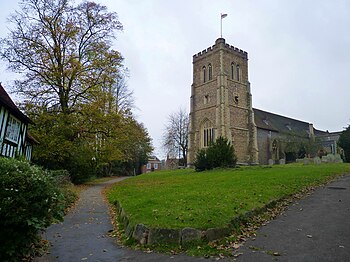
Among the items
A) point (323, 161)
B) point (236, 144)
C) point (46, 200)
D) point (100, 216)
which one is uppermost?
point (236, 144)

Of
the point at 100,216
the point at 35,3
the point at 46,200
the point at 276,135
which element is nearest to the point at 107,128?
the point at 35,3

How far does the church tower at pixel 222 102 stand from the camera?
42562 millimetres

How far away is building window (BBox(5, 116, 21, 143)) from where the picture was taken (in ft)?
50.6

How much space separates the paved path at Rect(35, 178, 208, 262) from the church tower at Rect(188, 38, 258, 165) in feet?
109

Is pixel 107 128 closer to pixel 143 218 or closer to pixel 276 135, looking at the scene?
pixel 143 218

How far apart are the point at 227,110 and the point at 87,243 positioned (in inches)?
1470

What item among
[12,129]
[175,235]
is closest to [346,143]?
[175,235]

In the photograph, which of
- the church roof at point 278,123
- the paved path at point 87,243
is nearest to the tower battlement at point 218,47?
the church roof at point 278,123

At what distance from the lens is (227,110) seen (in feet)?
139

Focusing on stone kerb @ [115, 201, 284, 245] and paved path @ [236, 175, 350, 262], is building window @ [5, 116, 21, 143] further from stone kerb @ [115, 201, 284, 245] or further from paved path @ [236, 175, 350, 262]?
paved path @ [236, 175, 350, 262]

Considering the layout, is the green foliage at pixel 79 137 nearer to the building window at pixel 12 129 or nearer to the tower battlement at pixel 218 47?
the building window at pixel 12 129

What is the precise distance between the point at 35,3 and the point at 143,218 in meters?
21.4

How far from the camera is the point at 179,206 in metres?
8.75

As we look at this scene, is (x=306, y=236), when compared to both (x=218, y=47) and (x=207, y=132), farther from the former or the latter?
(x=218, y=47)
